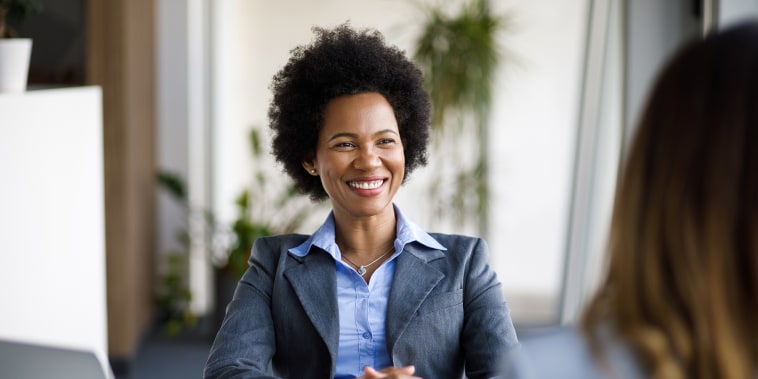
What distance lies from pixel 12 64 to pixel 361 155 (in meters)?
1.37

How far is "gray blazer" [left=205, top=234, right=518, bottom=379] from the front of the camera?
199cm

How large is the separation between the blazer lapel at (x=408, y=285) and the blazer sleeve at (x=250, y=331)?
282 millimetres

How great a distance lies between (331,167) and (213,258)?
3.63m

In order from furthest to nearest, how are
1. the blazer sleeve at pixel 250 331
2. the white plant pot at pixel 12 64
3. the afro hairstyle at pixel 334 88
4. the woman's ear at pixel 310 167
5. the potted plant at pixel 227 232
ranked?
1. the potted plant at pixel 227 232
2. the white plant pot at pixel 12 64
3. the woman's ear at pixel 310 167
4. the afro hairstyle at pixel 334 88
5. the blazer sleeve at pixel 250 331

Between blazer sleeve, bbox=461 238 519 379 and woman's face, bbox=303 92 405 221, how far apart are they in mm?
268

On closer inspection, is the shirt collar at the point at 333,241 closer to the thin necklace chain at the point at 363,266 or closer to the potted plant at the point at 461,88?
the thin necklace chain at the point at 363,266

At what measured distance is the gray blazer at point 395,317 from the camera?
6.53 feet

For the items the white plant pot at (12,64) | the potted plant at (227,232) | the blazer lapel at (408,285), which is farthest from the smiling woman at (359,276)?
the potted plant at (227,232)

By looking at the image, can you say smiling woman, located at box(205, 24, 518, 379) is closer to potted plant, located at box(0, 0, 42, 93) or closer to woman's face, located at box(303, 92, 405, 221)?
woman's face, located at box(303, 92, 405, 221)

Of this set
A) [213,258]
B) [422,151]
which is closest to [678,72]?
[422,151]

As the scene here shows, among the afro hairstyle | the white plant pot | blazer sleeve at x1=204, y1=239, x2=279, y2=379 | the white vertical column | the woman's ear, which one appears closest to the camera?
blazer sleeve at x1=204, y1=239, x2=279, y2=379

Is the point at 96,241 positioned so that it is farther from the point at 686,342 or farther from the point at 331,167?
the point at 686,342

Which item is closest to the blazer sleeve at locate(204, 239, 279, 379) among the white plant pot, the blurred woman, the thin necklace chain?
the thin necklace chain

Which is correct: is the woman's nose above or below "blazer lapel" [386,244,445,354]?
above
